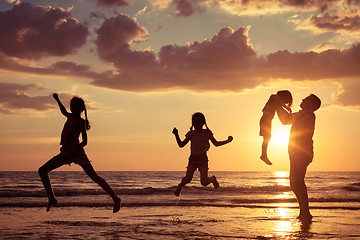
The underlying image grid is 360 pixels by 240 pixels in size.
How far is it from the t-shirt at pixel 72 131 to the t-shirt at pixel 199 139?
2837 millimetres

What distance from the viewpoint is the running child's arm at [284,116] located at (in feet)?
25.8

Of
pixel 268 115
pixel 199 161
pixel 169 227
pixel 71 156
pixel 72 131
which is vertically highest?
pixel 268 115

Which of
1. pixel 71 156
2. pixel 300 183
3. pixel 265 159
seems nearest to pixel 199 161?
pixel 300 183

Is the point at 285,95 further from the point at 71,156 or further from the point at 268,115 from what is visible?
the point at 71,156

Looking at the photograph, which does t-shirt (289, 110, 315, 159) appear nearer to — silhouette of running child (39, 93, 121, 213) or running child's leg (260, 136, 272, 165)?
running child's leg (260, 136, 272, 165)

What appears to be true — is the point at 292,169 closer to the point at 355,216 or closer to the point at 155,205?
the point at 355,216

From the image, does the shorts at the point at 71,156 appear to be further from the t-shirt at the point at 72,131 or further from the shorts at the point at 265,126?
the shorts at the point at 265,126

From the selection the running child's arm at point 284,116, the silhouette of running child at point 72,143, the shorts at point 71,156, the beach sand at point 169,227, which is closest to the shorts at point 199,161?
the beach sand at point 169,227

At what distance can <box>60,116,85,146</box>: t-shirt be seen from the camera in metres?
7.88

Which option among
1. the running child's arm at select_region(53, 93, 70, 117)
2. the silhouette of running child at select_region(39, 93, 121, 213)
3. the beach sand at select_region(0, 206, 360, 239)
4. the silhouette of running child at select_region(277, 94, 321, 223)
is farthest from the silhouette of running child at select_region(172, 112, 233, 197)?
the running child's arm at select_region(53, 93, 70, 117)

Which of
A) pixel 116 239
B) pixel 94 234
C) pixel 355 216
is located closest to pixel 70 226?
pixel 94 234

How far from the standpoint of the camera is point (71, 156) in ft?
25.7

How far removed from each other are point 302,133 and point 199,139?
2.57m

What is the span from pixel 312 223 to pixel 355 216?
88.9 inches
